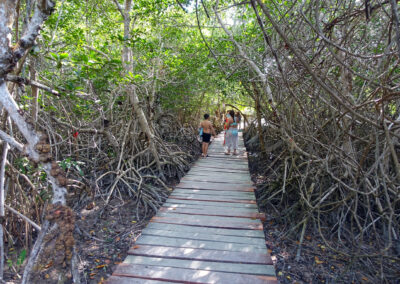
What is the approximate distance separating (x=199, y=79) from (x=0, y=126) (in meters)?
5.07

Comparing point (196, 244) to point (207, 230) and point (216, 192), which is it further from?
point (216, 192)

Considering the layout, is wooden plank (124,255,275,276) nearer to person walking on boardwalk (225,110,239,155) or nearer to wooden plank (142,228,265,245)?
wooden plank (142,228,265,245)

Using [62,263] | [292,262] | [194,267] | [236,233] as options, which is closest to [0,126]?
[62,263]

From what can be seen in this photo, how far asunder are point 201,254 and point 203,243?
21 cm

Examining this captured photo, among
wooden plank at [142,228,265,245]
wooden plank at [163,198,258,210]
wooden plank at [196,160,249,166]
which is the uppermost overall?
wooden plank at [196,160,249,166]

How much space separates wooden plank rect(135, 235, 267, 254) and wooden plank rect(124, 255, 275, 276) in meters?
0.23

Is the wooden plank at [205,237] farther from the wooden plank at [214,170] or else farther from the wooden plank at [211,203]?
the wooden plank at [214,170]

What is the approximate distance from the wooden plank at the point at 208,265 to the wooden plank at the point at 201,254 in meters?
0.05

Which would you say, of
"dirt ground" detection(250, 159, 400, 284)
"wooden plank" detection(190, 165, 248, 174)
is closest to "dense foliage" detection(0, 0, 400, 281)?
"dirt ground" detection(250, 159, 400, 284)

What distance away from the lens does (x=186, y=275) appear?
2232 mm

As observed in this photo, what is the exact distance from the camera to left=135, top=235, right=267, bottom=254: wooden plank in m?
2.63

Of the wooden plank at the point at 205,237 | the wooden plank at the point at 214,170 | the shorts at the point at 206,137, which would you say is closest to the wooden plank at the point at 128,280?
the wooden plank at the point at 205,237

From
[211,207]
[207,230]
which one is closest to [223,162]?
[211,207]

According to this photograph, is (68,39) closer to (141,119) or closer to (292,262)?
(141,119)
